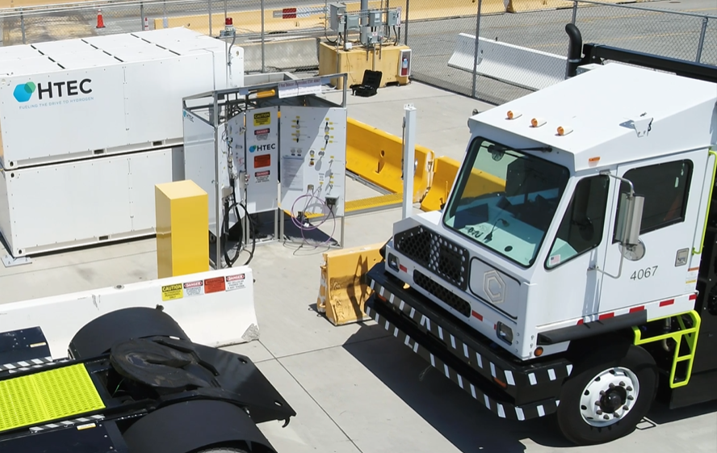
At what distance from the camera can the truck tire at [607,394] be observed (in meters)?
6.87

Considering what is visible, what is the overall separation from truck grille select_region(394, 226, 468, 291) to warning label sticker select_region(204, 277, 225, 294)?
1.91 metres

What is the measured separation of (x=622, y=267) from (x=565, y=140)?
3.64ft

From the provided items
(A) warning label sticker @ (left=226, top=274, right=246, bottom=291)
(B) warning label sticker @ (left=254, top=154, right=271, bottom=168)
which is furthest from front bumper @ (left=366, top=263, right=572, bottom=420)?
(B) warning label sticker @ (left=254, top=154, right=271, bottom=168)

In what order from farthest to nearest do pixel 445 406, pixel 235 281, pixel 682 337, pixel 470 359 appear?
pixel 235 281
pixel 445 406
pixel 682 337
pixel 470 359

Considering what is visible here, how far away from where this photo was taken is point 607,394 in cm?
701

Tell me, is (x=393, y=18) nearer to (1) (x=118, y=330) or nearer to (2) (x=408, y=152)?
(2) (x=408, y=152)

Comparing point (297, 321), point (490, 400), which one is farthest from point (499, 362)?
point (297, 321)

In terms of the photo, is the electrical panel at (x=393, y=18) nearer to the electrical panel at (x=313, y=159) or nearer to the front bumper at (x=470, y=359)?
the electrical panel at (x=313, y=159)

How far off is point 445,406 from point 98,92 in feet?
18.4

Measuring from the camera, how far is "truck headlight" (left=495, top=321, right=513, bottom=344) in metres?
6.69

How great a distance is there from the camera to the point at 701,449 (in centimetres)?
725

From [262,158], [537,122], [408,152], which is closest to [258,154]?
[262,158]

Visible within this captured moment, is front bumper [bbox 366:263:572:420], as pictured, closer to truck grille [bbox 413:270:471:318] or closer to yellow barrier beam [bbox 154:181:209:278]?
truck grille [bbox 413:270:471:318]

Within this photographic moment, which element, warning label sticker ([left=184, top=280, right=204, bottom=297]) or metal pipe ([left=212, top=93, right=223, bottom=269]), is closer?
warning label sticker ([left=184, top=280, right=204, bottom=297])
